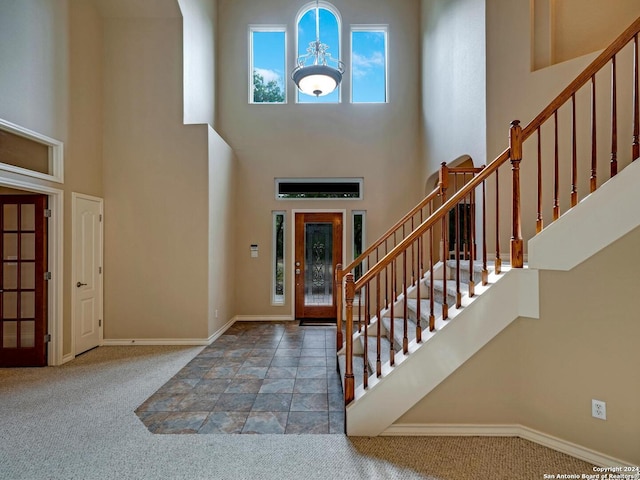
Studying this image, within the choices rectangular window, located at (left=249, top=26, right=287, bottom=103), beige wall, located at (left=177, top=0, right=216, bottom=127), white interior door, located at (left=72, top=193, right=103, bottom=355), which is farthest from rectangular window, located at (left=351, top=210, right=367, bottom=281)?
white interior door, located at (left=72, top=193, right=103, bottom=355)

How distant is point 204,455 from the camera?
2201 mm

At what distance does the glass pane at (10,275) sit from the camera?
381 centimetres

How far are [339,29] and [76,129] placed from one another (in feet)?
15.7

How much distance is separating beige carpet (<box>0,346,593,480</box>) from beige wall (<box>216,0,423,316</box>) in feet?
11.5

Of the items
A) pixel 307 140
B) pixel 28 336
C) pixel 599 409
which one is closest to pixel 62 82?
pixel 28 336

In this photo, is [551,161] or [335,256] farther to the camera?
[335,256]

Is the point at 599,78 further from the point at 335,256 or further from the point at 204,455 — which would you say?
the point at 204,455

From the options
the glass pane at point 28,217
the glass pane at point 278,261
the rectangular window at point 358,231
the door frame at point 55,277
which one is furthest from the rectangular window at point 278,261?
the glass pane at point 28,217

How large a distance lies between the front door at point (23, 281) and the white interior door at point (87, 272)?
0.33m

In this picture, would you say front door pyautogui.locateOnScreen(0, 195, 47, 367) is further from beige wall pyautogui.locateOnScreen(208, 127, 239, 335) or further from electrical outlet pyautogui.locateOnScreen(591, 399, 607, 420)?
electrical outlet pyautogui.locateOnScreen(591, 399, 607, 420)

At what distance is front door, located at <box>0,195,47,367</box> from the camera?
3.78m

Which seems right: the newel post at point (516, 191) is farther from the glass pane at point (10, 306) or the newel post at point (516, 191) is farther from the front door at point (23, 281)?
the glass pane at point (10, 306)

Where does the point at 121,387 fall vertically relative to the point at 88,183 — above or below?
below

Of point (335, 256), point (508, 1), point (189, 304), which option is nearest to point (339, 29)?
point (508, 1)
